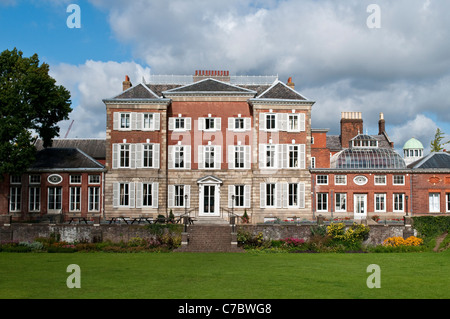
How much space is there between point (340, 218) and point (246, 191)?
26.2ft

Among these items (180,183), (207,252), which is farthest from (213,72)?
(207,252)

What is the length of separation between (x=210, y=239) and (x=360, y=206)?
623 inches

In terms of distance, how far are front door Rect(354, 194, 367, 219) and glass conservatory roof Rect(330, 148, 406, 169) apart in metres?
2.80

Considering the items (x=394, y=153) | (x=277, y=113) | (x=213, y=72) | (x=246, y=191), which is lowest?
(x=246, y=191)

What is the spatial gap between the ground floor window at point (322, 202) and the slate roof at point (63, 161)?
18.0m

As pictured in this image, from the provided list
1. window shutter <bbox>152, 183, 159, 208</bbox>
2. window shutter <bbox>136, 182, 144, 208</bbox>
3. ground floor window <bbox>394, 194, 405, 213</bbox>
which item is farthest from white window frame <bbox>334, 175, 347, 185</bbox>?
window shutter <bbox>136, 182, 144, 208</bbox>

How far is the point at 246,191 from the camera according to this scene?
136ft

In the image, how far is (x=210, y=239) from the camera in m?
31.9

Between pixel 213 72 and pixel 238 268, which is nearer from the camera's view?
pixel 238 268

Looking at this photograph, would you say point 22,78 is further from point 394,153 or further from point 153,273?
point 394,153

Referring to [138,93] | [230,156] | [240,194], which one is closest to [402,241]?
[240,194]

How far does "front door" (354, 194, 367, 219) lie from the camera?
1638 inches

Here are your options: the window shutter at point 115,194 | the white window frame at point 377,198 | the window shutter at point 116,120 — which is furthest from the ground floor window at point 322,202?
the window shutter at point 116,120
